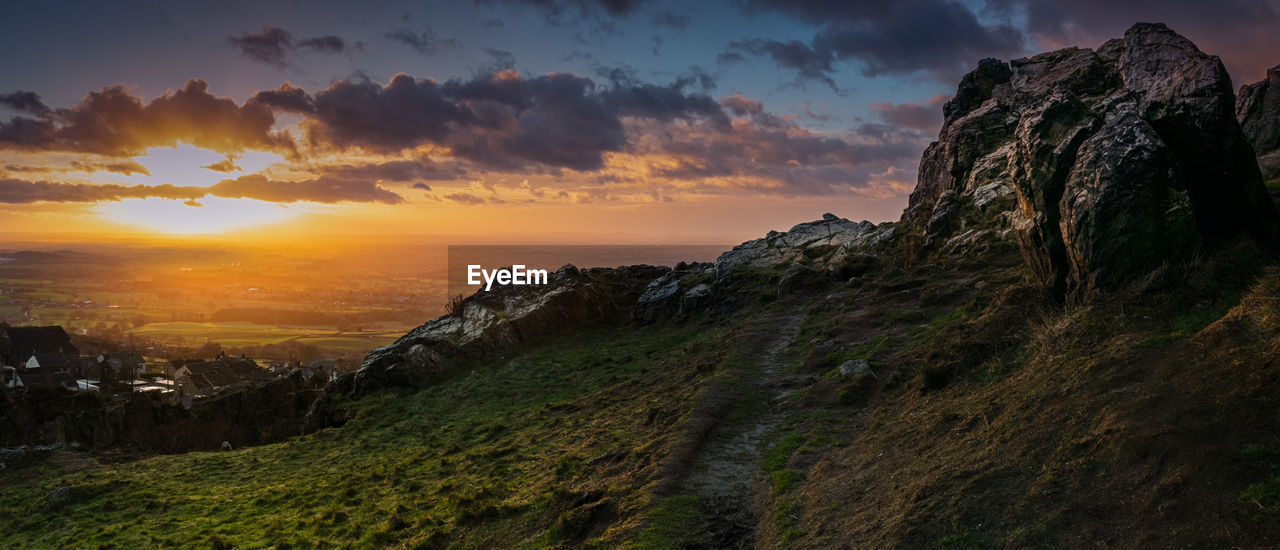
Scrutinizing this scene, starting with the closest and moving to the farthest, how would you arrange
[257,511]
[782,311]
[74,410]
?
1. [257,511]
2. [782,311]
3. [74,410]

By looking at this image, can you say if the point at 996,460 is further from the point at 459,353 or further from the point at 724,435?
the point at 459,353

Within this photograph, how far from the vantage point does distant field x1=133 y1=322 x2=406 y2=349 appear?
515 feet

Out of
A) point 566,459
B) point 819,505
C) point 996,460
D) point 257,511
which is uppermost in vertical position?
point 996,460

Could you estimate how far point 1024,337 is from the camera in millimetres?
18234

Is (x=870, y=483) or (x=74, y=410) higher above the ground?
(x=870, y=483)

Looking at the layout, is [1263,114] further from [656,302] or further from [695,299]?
[656,302]

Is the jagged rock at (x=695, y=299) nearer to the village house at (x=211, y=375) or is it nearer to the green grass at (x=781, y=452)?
the green grass at (x=781, y=452)

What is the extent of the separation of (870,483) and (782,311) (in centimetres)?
2937

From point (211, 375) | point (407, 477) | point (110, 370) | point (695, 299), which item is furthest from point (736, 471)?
point (110, 370)

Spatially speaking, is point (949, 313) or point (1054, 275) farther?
point (949, 313)

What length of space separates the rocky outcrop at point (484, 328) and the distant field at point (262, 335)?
10522cm

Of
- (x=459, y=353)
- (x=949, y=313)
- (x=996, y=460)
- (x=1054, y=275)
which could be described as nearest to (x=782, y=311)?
(x=949, y=313)

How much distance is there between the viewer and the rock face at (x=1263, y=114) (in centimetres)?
3581

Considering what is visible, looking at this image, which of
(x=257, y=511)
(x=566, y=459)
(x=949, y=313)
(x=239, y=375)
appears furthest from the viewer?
(x=239, y=375)
